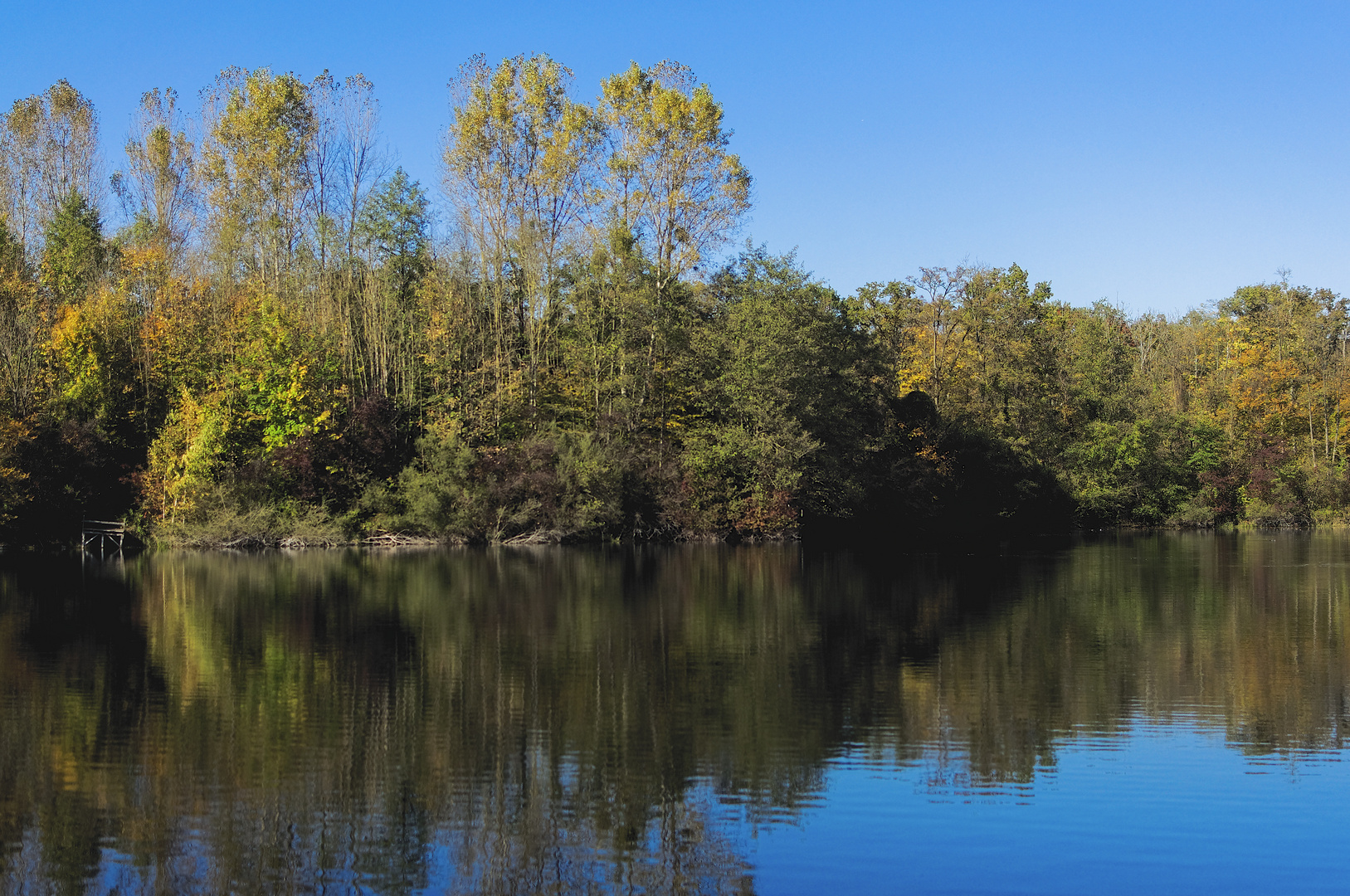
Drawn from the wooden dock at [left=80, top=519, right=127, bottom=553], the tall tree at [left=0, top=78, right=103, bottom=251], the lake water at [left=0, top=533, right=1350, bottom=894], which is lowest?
the lake water at [left=0, top=533, right=1350, bottom=894]

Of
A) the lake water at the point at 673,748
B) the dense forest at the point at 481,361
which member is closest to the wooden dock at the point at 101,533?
the dense forest at the point at 481,361

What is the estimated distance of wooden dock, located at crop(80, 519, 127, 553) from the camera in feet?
156

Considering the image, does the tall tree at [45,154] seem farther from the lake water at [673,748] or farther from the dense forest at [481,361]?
the lake water at [673,748]

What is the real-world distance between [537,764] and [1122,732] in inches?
261

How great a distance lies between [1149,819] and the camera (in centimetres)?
993

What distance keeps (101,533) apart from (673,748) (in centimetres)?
4229

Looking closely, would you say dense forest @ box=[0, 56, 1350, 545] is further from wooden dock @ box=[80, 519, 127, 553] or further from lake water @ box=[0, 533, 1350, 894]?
lake water @ box=[0, 533, 1350, 894]

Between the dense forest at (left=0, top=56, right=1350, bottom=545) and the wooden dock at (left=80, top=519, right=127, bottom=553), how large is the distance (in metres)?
0.53

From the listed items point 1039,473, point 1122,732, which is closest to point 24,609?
point 1122,732

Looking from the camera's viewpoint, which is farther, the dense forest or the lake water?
the dense forest

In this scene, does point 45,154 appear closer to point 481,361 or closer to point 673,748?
point 481,361

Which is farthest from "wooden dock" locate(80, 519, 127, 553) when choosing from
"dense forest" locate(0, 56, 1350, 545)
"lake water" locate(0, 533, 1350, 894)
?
"lake water" locate(0, 533, 1350, 894)

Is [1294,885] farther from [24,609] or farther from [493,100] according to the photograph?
[493,100]

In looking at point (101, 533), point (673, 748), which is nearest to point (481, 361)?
point (101, 533)
